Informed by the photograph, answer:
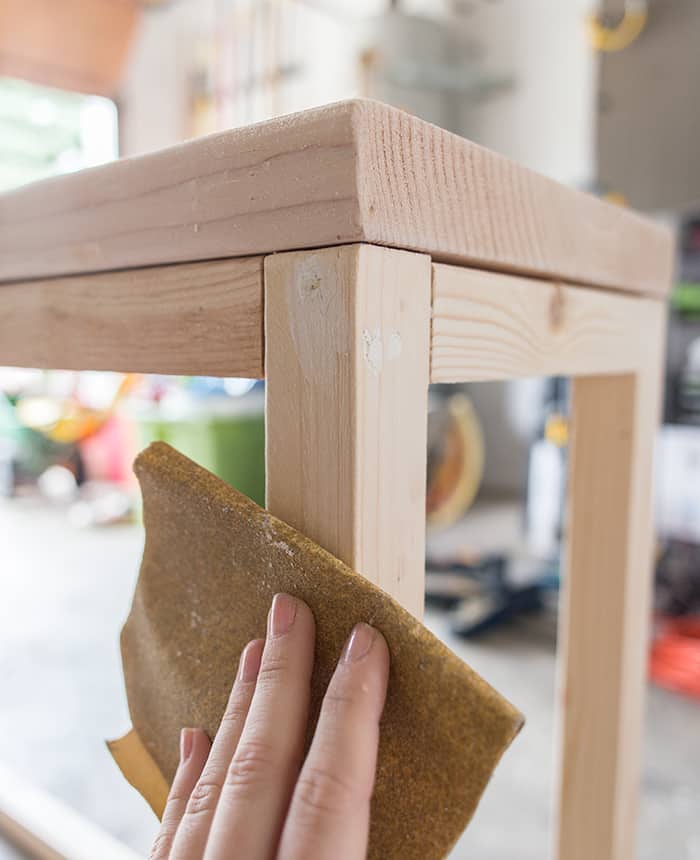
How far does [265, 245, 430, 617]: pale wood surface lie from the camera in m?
0.29

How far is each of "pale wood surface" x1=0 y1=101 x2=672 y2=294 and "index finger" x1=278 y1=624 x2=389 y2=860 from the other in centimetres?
17

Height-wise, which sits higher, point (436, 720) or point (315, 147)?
point (315, 147)

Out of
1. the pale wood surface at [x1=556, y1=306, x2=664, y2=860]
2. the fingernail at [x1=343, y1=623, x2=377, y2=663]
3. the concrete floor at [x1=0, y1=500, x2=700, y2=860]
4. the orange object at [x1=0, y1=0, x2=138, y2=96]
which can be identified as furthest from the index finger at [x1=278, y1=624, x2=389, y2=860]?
the orange object at [x1=0, y1=0, x2=138, y2=96]

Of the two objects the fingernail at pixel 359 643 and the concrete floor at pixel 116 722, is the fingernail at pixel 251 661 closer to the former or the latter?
the fingernail at pixel 359 643

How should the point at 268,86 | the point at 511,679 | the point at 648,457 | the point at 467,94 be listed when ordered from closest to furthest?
the point at 648,457 → the point at 511,679 → the point at 467,94 → the point at 268,86

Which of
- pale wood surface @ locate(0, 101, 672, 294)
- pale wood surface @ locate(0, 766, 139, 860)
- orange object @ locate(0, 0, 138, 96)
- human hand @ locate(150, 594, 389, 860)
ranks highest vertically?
orange object @ locate(0, 0, 138, 96)

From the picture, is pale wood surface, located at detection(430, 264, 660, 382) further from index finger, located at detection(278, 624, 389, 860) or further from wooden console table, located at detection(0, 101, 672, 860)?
index finger, located at detection(278, 624, 389, 860)

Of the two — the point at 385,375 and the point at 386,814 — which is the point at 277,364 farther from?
the point at 386,814

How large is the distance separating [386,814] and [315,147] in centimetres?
27

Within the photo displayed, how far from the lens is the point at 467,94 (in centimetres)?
316

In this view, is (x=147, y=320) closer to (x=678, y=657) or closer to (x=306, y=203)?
(x=306, y=203)

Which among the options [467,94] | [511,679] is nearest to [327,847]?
[511,679]

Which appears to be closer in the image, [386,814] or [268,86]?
[386,814]

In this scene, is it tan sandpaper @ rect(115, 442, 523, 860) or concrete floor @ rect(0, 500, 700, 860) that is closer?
tan sandpaper @ rect(115, 442, 523, 860)
